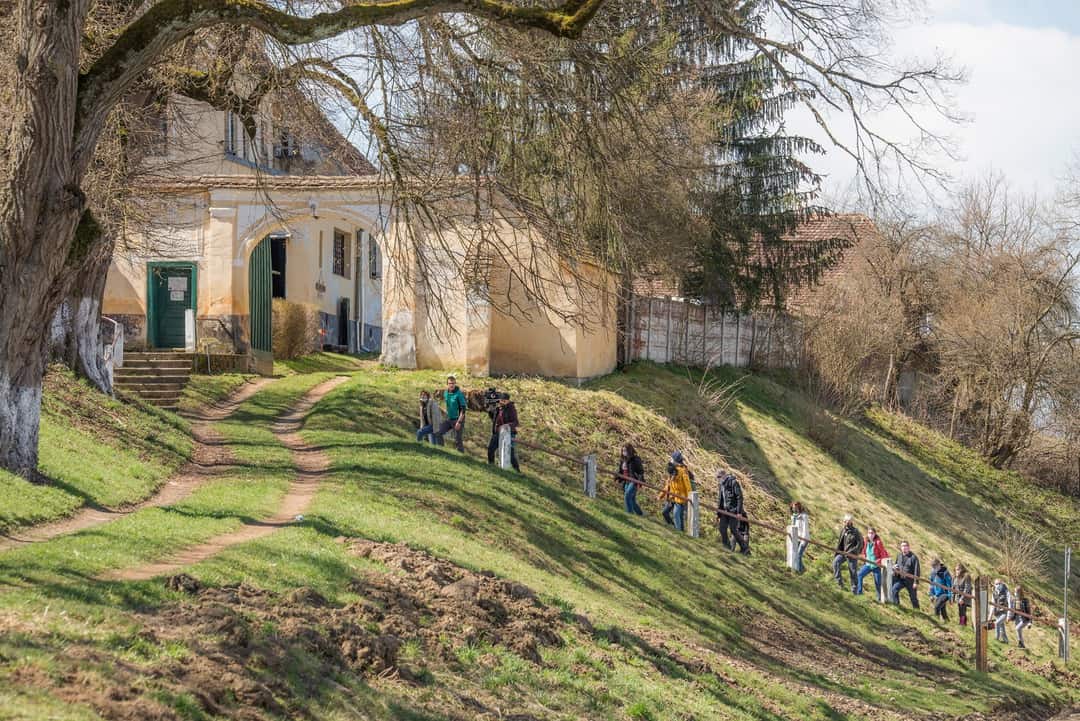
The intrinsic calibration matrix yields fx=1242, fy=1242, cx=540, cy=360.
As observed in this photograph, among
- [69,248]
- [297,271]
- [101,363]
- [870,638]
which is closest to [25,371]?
[69,248]

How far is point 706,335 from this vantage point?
4022 centimetres

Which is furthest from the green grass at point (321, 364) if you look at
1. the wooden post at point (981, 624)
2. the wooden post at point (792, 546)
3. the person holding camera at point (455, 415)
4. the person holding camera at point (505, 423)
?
the wooden post at point (981, 624)

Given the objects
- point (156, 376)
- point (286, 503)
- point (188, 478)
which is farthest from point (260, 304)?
point (286, 503)

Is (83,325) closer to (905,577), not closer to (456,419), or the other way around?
(456,419)

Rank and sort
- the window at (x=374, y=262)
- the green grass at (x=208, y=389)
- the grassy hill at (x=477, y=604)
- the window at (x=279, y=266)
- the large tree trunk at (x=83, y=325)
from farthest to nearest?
1. the window at (x=374, y=262)
2. the window at (x=279, y=266)
3. the green grass at (x=208, y=389)
4. the large tree trunk at (x=83, y=325)
5. the grassy hill at (x=477, y=604)

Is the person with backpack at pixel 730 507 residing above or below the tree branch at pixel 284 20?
below

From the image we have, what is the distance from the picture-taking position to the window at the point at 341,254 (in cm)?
4662

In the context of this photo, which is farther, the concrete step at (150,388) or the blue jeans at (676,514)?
the concrete step at (150,388)

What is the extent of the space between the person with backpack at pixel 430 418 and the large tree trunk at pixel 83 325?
5851 millimetres

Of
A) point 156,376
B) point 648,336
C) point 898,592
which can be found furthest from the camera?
point 648,336

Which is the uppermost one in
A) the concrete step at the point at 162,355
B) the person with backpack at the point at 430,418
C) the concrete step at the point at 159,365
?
the concrete step at the point at 162,355

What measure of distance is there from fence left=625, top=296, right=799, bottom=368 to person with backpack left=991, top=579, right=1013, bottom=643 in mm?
12755

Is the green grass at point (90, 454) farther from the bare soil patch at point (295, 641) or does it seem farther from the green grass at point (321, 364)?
the green grass at point (321, 364)

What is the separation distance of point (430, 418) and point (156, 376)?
9057mm
